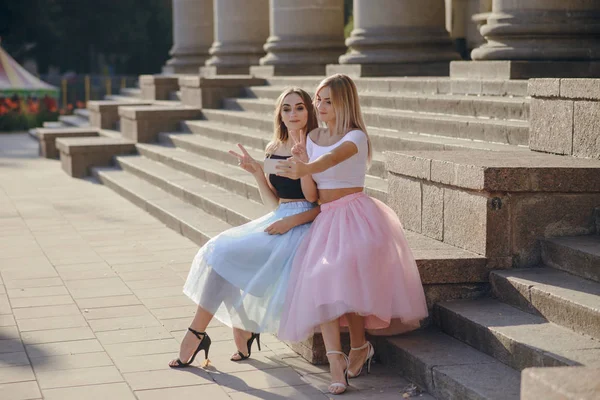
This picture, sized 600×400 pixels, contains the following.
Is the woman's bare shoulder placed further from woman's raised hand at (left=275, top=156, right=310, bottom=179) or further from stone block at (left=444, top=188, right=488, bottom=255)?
stone block at (left=444, top=188, right=488, bottom=255)

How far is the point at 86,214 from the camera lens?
42.2 ft

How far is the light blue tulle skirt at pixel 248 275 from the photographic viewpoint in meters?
6.09

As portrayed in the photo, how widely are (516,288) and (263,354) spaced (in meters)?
1.69

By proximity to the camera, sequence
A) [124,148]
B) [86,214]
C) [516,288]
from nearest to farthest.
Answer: [516,288] → [86,214] → [124,148]

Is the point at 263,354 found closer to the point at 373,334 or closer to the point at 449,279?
the point at 373,334

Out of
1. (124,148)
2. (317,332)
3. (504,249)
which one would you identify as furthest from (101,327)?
(124,148)

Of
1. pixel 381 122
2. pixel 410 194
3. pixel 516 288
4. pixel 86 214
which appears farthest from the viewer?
pixel 86 214

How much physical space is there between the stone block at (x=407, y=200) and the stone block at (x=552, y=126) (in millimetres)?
1088

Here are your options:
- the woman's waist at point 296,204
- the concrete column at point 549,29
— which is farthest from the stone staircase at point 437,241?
the woman's waist at point 296,204

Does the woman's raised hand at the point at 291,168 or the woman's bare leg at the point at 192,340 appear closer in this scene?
the woman's raised hand at the point at 291,168

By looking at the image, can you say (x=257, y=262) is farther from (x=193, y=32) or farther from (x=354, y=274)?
(x=193, y=32)

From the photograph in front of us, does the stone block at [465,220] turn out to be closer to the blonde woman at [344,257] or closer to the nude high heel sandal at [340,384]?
the blonde woman at [344,257]

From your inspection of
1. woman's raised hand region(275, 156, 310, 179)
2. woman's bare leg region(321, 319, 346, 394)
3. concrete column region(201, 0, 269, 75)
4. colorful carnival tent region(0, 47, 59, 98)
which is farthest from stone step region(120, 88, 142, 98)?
woman's bare leg region(321, 319, 346, 394)

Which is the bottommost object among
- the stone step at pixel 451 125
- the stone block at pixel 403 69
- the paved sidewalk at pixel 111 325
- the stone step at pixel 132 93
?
the paved sidewalk at pixel 111 325
